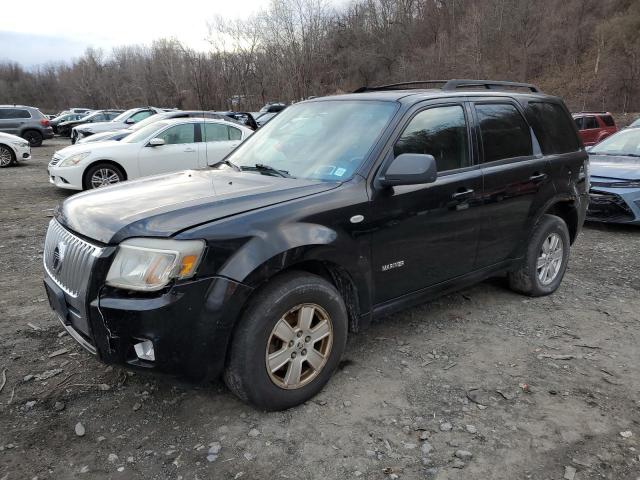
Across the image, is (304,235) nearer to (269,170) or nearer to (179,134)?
(269,170)

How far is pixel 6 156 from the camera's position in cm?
1567

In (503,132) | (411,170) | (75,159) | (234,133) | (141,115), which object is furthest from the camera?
(141,115)

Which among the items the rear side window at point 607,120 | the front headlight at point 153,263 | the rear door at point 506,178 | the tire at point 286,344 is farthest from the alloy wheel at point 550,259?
the rear side window at point 607,120

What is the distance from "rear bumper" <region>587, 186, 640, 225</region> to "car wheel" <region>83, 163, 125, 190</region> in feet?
27.9

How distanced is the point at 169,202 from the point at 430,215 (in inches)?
69.4

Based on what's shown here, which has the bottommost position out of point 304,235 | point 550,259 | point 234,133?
point 550,259

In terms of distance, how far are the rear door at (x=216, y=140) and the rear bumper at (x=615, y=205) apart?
22.0 ft

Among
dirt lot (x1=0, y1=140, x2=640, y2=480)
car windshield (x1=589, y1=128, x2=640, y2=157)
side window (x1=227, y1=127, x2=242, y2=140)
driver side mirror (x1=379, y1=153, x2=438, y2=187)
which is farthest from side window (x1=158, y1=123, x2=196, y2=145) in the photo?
driver side mirror (x1=379, y1=153, x2=438, y2=187)

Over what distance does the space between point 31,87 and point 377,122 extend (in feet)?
377

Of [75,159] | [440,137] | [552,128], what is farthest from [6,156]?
[552,128]

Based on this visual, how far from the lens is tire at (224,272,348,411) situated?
275 centimetres

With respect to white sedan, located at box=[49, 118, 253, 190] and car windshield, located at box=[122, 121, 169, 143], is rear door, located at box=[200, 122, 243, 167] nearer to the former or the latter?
white sedan, located at box=[49, 118, 253, 190]

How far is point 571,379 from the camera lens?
3.44m

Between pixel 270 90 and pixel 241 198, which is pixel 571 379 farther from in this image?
pixel 270 90
